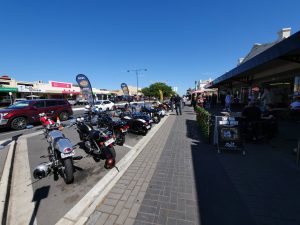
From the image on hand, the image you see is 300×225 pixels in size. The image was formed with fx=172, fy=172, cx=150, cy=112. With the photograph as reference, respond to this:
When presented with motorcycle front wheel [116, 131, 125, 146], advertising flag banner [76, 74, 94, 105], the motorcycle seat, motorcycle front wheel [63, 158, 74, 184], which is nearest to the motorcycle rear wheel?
motorcycle front wheel [116, 131, 125, 146]

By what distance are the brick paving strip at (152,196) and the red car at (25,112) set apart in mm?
7042

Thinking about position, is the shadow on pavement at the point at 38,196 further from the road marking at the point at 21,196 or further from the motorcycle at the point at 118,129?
the motorcycle at the point at 118,129

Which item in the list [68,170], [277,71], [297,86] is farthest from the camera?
[277,71]

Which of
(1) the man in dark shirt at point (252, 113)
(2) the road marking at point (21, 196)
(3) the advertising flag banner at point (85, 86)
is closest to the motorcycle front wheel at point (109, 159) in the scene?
(2) the road marking at point (21, 196)

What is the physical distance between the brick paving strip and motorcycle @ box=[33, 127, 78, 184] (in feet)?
3.65

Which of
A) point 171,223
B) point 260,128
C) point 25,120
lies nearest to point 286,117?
point 260,128

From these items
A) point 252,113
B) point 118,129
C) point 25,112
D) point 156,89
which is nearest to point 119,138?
point 118,129

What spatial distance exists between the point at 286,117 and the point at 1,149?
1567 cm

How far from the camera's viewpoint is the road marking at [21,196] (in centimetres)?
289

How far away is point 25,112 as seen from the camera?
10.9 m

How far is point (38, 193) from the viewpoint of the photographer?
359 cm

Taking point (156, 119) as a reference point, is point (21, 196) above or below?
below

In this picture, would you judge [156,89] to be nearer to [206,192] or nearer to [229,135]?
[229,135]

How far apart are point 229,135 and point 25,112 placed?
38.6 ft
